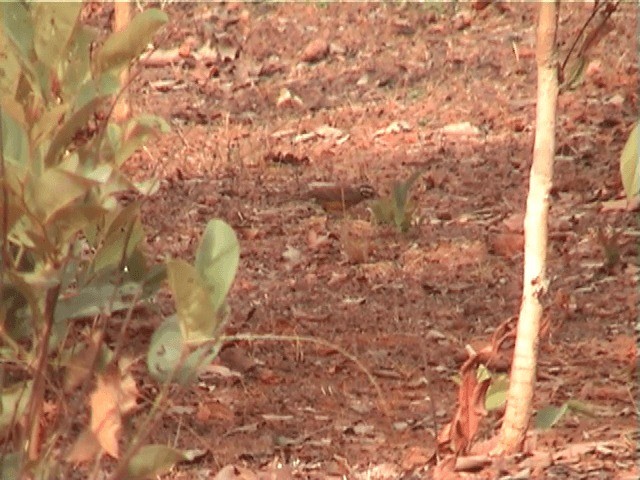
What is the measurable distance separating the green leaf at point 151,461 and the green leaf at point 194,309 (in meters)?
0.15

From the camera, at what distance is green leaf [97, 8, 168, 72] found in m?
2.08

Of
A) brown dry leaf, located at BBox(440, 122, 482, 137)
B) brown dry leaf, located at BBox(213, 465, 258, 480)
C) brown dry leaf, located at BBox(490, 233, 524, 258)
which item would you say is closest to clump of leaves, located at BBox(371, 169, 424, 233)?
brown dry leaf, located at BBox(490, 233, 524, 258)

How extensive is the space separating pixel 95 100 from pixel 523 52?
564 cm

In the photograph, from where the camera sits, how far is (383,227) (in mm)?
5426

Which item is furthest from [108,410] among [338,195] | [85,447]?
[338,195]

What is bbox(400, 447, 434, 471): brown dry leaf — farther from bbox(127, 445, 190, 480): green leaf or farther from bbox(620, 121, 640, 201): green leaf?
bbox(127, 445, 190, 480): green leaf

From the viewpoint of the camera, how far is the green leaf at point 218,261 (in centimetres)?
201

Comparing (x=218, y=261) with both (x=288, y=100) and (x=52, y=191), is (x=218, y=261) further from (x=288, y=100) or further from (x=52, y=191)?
(x=288, y=100)

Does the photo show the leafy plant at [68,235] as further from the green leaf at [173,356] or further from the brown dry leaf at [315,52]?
the brown dry leaf at [315,52]

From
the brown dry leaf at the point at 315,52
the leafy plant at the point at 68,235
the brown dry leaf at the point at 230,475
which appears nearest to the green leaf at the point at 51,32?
the leafy plant at the point at 68,235

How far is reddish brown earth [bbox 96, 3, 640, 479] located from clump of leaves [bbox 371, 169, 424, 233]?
0.20ft

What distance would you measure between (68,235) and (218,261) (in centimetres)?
22

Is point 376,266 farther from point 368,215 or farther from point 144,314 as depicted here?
point 144,314

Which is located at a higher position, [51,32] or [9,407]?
[51,32]
